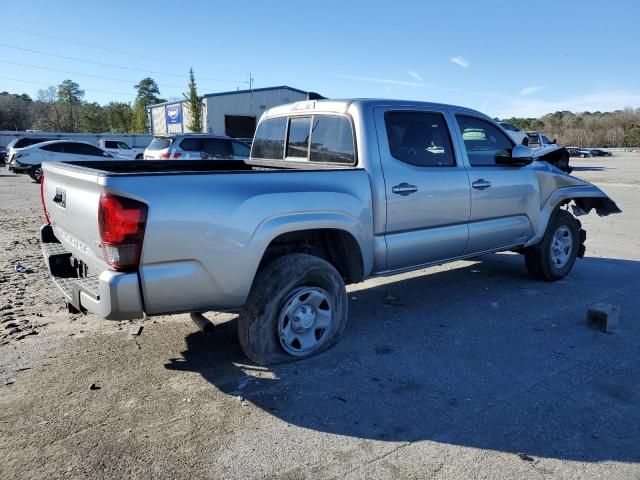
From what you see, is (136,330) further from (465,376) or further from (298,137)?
(465,376)

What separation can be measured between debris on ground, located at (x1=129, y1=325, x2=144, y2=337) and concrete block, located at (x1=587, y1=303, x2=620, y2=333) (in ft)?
13.7

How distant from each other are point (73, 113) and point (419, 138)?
10180 centimetres

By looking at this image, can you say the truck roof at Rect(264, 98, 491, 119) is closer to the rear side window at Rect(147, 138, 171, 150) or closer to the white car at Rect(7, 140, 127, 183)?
the rear side window at Rect(147, 138, 171, 150)

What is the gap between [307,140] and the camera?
5.02 metres

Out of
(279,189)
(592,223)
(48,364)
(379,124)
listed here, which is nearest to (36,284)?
(48,364)

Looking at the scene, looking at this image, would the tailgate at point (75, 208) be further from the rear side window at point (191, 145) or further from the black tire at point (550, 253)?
the rear side window at point (191, 145)

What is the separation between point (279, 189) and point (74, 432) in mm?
2001

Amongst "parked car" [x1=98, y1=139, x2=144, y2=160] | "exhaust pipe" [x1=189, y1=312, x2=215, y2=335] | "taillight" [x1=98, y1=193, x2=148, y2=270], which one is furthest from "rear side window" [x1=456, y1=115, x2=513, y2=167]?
"parked car" [x1=98, y1=139, x2=144, y2=160]

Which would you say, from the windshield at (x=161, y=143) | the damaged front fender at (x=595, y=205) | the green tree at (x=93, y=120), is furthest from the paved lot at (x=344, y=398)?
the green tree at (x=93, y=120)

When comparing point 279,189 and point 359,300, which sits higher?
point 279,189

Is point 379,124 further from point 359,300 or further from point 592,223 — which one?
point 592,223

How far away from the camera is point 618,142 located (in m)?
88.6

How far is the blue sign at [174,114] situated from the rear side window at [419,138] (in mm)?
40801

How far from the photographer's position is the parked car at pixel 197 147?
1566 cm
